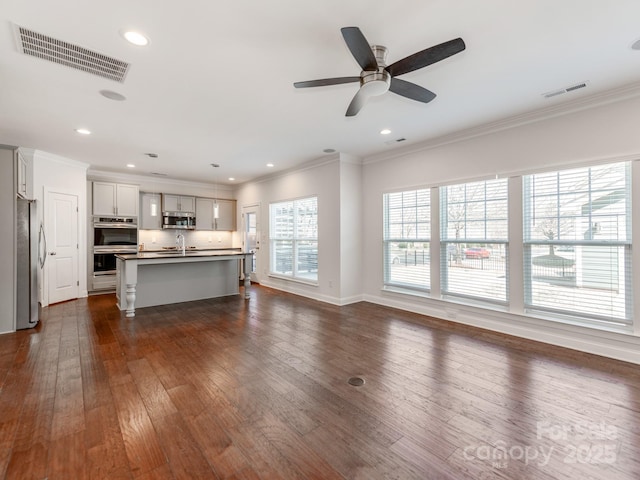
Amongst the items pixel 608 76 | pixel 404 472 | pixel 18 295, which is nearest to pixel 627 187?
pixel 608 76

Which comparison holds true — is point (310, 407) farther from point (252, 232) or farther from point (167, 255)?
point (252, 232)

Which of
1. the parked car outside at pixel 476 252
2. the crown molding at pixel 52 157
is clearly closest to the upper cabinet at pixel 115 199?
the crown molding at pixel 52 157

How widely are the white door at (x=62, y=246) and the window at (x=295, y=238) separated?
396 cm

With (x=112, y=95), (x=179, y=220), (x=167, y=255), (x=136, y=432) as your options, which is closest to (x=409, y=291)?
(x=136, y=432)

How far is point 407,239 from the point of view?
509 cm

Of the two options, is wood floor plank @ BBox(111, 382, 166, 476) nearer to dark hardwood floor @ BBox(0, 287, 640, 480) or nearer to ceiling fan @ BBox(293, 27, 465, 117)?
dark hardwood floor @ BBox(0, 287, 640, 480)

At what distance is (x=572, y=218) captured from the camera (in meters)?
3.40

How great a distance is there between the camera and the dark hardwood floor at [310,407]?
1.66 meters

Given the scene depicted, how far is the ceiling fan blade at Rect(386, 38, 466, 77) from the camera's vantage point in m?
1.89

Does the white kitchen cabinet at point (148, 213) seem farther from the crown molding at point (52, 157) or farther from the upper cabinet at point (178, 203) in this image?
the crown molding at point (52, 157)

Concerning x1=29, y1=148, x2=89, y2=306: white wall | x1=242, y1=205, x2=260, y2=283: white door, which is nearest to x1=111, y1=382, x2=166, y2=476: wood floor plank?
x1=29, y1=148, x2=89, y2=306: white wall

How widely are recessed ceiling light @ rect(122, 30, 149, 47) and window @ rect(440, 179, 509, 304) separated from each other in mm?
4072

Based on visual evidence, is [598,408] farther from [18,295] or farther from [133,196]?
[133,196]

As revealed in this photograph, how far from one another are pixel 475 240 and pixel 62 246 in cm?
734
